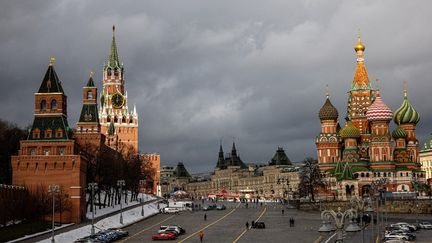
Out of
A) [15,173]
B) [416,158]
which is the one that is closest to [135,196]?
[15,173]

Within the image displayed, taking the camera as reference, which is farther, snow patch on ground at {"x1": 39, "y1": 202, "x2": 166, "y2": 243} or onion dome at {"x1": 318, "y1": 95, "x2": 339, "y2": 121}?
onion dome at {"x1": 318, "y1": 95, "x2": 339, "y2": 121}

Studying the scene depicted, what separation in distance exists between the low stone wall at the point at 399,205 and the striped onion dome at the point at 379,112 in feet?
95.1

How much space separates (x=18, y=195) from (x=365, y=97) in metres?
97.7

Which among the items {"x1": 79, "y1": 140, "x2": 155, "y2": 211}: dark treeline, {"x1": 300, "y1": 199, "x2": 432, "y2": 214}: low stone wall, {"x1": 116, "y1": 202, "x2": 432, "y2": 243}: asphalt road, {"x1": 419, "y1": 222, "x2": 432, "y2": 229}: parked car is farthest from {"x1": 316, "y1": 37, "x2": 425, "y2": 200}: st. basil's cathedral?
{"x1": 419, "y1": 222, "x2": 432, "y2": 229}: parked car

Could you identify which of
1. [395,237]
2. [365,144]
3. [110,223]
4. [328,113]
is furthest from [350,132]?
[395,237]

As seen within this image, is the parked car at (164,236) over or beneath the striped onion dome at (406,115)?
beneath

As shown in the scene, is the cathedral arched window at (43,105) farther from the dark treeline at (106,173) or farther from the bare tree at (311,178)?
the bare tree at (311,178)

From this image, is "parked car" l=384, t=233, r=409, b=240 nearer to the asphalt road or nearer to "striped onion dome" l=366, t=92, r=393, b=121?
the asphalt road

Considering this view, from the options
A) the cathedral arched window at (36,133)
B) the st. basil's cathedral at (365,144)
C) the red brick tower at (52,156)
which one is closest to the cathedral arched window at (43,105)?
the red brick tower at (52,156)

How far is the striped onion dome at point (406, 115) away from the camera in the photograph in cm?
15788

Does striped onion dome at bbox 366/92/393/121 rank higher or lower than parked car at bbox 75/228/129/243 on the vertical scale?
higher

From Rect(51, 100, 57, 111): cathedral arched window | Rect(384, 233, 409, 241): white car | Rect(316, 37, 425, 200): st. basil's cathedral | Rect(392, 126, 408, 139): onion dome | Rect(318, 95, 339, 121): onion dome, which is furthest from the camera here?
Rect(318, 95, 339, 121): onion dome

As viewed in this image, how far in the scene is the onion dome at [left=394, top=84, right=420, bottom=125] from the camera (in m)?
158

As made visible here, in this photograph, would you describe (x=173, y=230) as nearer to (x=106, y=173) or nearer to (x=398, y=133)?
(x=106, y=173)
